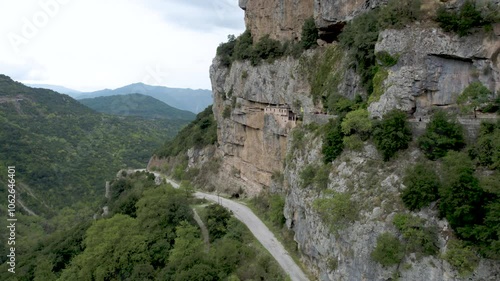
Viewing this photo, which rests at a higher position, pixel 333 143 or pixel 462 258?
pixel 333 143

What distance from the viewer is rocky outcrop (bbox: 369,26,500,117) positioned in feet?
60.6

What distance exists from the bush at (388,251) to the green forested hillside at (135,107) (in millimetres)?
156581

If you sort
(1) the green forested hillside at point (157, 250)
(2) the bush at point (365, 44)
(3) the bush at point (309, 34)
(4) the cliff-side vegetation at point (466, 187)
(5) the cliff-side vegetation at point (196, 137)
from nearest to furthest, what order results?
(4) the cliff-side vegetation at point (466, 187) < (2) the bush at point (365, 44) < (1) the green forested hillside at point (157, 250) < (3) the bush at point (309, 34) < (5) the cliff-side vegetation at point (196, 137)

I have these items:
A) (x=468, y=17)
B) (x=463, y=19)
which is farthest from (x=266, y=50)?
(x=468, y=17)

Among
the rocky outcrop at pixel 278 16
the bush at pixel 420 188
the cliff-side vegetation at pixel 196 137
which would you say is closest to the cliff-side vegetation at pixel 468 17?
the bush at pixel 420 188

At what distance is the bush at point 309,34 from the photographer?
29844 mm

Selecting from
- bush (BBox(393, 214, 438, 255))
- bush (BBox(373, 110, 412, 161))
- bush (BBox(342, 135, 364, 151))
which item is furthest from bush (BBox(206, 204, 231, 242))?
bush (BBox(393, 214, 438, 255))

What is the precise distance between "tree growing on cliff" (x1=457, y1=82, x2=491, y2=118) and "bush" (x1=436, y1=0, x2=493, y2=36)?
9.01 feet

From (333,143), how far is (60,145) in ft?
234

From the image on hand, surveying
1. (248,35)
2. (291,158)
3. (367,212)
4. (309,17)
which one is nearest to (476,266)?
(367,212)

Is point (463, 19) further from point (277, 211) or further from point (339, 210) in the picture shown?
point (277, 211)

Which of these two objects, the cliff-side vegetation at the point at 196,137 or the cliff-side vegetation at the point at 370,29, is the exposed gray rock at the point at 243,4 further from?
the cliff-side vegetation at the point at 370,29

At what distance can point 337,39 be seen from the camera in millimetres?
28844

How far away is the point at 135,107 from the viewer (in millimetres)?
182250
